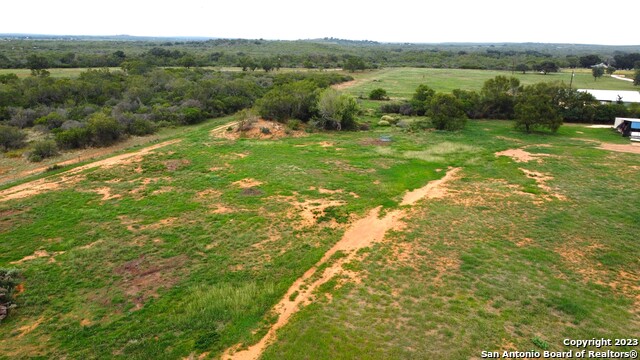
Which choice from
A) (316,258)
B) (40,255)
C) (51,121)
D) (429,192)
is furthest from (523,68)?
(40,255)

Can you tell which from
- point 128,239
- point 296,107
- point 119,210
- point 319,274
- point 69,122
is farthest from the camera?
point 296,107

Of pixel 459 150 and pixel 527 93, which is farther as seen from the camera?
pixel 527 93

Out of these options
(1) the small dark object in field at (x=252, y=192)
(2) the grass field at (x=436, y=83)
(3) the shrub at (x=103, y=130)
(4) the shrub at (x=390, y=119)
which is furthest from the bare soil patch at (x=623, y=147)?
(3) the shrub at (x=103, y=130)

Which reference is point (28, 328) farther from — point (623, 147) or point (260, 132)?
point (623, 147)

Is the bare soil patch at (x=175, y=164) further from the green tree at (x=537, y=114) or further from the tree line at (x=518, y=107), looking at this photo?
the green tree at (x=537, y=114)

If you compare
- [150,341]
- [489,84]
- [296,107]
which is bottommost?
[150,341]

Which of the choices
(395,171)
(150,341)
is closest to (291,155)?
(395,171)

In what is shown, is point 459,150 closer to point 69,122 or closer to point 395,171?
point 395,171

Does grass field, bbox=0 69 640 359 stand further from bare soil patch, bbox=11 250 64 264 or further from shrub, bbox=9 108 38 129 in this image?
shrub, bbox=9 108 38 129
